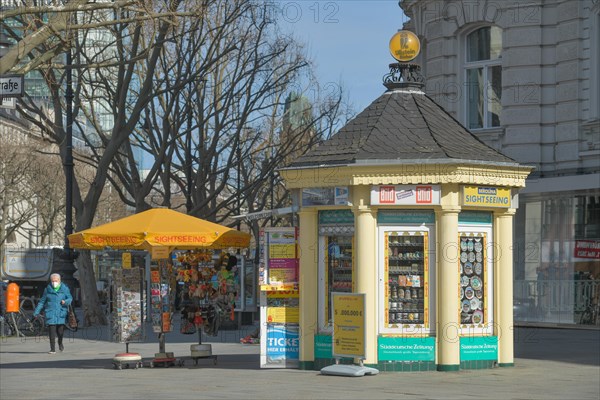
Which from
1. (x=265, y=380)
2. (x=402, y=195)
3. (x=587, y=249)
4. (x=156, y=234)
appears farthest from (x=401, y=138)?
(x=587, y=249)

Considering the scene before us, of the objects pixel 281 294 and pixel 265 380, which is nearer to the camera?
pixel 265 380

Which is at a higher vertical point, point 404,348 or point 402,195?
point 402,195

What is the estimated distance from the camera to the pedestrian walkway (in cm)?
1554

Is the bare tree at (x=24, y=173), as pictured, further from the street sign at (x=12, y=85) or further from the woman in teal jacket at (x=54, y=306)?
the street sign at (x=12, y=85)

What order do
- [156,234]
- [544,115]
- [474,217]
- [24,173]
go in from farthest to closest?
[24,173] < [544,115] < [156,234] < [474,217]

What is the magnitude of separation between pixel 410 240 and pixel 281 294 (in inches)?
91.0

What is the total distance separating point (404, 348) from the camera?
61.1 ft

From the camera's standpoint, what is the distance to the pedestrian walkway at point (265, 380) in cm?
1554

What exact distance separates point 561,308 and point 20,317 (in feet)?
44.9

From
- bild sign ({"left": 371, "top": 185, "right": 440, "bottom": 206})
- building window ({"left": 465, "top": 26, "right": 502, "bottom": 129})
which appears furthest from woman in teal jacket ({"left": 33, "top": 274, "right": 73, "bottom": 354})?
building window ({"left": 465, "top": 26, "right": 502, "bottom": 129})

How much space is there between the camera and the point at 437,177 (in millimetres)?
18406

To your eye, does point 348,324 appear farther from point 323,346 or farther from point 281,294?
point 281,294

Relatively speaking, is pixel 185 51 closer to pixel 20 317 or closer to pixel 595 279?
pixel 20 317

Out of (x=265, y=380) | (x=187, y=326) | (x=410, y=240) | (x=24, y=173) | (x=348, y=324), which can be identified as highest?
(x=24, y=173)
